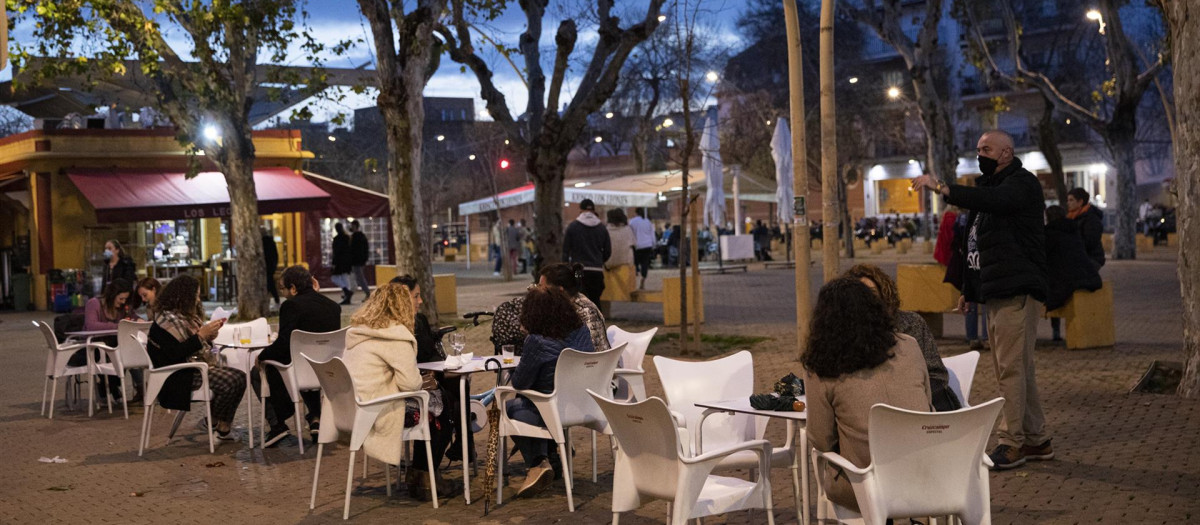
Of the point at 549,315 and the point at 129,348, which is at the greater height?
the point at 549,315

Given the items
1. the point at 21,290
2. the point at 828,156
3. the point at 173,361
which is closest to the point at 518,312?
the point at 173,361

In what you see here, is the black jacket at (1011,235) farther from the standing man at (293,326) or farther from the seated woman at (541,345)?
the standing man at (293,326)

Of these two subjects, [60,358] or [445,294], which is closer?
[60,358]

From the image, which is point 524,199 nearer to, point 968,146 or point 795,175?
point 795,175

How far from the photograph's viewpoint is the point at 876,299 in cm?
470

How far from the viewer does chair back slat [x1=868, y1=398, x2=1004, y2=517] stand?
4.50 meters

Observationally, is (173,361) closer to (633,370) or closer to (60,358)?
(60,358)

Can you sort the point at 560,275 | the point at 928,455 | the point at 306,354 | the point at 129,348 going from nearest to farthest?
the point at 928,455
the point at 560,275
the point at 306,354
the point at 129,348

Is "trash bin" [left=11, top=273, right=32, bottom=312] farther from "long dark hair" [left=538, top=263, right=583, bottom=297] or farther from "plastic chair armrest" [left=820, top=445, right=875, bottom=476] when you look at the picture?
"plastic chair armrest" [left=820, top=445, right=875, bottom=476]

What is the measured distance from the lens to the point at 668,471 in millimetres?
5102

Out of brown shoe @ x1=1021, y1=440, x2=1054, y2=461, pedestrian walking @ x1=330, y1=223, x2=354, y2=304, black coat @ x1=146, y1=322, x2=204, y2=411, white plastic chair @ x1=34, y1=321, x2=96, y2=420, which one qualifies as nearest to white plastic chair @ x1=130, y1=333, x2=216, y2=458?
black coat @ x1=146, y1=322, x2=204, y2=411

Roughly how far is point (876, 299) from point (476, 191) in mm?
60240

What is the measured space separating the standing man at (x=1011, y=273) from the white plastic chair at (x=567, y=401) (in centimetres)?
218

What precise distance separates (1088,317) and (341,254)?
15293mm
